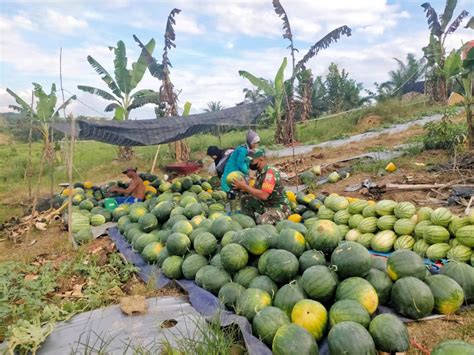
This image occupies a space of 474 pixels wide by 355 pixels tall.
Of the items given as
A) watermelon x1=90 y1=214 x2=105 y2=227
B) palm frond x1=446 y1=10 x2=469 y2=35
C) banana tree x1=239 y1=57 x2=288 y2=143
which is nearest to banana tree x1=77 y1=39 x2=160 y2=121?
banana tree x1=239 y1=57 x2=288 y2=143

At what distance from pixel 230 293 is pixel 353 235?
2386 millimetres

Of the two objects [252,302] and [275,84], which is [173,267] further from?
[275,84]

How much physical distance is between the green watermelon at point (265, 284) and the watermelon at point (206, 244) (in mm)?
868

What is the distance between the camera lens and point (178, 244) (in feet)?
13.8

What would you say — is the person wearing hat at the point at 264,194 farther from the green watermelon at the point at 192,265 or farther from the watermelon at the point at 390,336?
the watermelon at the point at 390,336

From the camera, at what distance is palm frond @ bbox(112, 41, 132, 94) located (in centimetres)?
1330

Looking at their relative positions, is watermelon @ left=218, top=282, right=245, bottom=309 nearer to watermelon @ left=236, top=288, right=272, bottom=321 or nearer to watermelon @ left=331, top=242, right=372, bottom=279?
watermelon @ left=236, top=288, right=272, bottom=321

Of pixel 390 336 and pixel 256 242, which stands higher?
pixel 256 242

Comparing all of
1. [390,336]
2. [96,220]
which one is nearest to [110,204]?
[96,220]

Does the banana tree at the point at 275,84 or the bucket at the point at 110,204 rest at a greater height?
the banana tree at the point at 275,84

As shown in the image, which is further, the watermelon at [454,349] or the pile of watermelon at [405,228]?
the pile of watermelon at [405,228]

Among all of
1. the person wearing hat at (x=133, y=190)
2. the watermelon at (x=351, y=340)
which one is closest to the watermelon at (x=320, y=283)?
the watermelon at (x=351, y=340)

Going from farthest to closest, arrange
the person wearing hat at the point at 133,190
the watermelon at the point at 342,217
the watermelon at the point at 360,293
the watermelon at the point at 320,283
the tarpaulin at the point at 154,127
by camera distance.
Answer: the person wearing hat at the point at 133,190
the tarpaulin at the point at 154,127
the watermelon at the point at 342,217
the watermelon at the point at 320,283
the watermelon at the point at 360,293

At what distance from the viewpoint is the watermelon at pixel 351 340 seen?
7.68 feet
